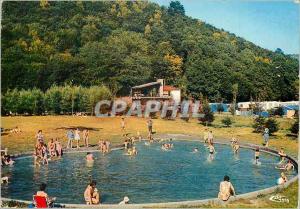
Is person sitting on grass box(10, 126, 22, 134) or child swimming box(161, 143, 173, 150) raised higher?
person sitting on grass box(10, 126, 22, 134)

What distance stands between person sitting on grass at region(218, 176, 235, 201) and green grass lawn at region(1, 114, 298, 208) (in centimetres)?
317

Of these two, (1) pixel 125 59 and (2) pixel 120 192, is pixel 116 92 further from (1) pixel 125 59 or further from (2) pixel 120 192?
(2) pixel 120 192

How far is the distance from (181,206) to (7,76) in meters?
7.80

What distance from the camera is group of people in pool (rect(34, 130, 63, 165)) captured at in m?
19.9

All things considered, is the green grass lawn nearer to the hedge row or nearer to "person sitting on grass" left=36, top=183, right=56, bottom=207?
the hedge row

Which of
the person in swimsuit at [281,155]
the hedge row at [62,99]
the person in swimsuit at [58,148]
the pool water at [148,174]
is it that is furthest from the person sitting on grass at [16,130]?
the person in swimsuit at [281,155]

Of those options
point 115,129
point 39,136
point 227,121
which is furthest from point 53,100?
point 227,121

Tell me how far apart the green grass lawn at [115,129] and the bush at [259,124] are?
0.19m

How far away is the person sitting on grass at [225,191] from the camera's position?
17.2 metres

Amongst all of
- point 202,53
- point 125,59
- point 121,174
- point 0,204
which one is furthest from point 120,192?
point 202,53

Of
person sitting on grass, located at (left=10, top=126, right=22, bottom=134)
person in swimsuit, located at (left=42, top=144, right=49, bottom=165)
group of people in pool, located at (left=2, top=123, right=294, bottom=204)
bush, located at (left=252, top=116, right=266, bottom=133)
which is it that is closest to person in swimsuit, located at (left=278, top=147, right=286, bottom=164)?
group of people in pool, located at (left=2, top=123, right=294, bottom=204)

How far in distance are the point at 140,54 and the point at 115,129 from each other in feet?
9.95

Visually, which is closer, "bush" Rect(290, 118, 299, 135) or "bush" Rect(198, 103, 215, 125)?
"bush" Rect(290, 118, 299, 135)

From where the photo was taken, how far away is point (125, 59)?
20.4 m
